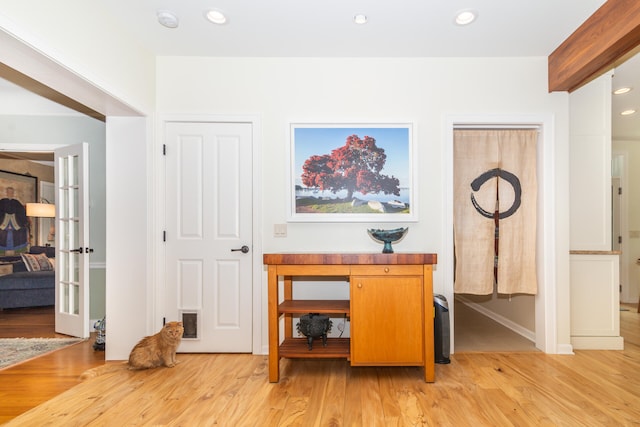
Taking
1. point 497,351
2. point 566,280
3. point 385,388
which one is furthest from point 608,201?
point 385,388

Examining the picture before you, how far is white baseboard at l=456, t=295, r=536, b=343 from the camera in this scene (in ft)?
11.1

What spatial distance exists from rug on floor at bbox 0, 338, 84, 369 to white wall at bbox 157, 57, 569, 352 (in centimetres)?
237

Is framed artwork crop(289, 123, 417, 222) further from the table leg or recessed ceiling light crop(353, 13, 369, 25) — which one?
recessed ceiling light crop(353, 13, 369, 25)

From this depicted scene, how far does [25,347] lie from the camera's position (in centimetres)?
322

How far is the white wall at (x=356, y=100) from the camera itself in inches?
118

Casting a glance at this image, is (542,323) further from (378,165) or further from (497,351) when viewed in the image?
(378,165)

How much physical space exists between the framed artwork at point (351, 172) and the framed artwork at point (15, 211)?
642 centimetres

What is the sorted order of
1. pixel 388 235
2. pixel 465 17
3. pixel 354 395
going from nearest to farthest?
pixel 354 395
pixel 465 17
pixel 388 235

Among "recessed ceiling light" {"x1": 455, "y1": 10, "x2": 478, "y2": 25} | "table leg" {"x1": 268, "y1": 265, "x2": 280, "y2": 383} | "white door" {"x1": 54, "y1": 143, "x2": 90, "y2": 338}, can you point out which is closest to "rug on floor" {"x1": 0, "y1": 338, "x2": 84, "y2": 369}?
"white door" {"x1": 54, "y1": 143, "x2": 90, "y2": 338}

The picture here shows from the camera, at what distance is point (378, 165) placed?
2996 millimetres

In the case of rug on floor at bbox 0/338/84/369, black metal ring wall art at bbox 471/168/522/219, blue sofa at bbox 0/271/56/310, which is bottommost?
rug on floor at bbox 0/338/84/369

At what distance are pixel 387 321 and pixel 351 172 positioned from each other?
1321mm

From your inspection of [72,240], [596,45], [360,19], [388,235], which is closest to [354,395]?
[388,235]

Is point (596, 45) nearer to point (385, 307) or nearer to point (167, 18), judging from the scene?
point (385, 307)
